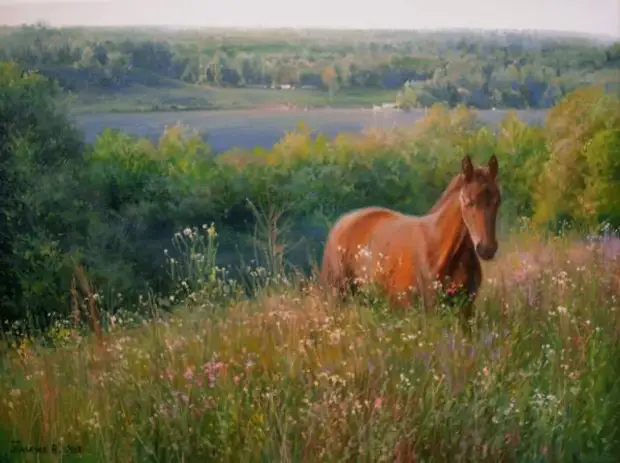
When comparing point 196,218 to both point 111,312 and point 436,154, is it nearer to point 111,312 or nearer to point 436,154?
point 111,312

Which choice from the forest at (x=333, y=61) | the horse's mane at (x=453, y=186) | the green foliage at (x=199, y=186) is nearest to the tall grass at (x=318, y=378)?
the green foliage at (x=199, y=186)

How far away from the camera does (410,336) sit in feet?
9.01

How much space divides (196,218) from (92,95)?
59 centimetres

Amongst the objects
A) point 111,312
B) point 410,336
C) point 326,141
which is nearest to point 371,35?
point 326,141

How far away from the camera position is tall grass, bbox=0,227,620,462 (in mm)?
2586

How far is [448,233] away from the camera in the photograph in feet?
9.74

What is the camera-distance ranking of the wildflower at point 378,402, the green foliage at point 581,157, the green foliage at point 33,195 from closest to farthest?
the wildflower at point 378,402 < the green foliage at point 33,195 < the green foliage at point 581,157

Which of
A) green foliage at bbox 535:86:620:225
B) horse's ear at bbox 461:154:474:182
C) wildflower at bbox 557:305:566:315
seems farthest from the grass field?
wildflower at bbox 557:305:566:315

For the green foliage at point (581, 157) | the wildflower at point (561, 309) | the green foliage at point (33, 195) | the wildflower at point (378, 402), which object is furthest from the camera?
the green foliage at point (581, 157)
